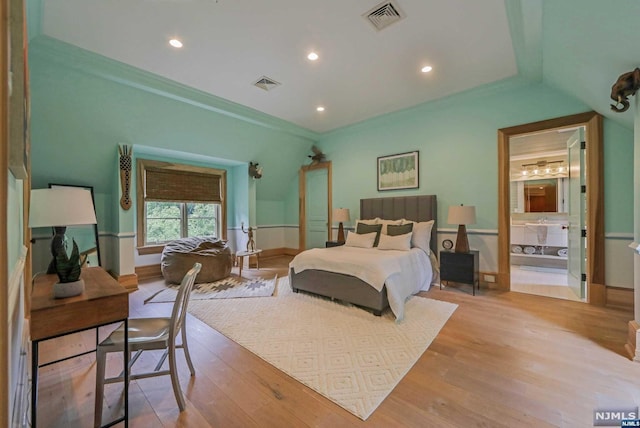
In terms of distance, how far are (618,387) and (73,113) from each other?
5916 millimetres

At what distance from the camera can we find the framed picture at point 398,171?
15.0 feet

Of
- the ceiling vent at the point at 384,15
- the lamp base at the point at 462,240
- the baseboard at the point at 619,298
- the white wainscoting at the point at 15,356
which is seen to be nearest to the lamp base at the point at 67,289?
the white wainscoting at the point at 15,356

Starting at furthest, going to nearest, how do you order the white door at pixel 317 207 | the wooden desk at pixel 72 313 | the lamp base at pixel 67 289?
1. the white door at pixel 317 207
2. the lamp base at pixel 67 289
3. the wooden desk at pixel 72 313

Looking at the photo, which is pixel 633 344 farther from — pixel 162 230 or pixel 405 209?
pixel 162 230

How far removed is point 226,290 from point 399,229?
9.32 ft

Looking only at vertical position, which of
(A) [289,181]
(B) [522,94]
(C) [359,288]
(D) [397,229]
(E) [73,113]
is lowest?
(C) [359,288]

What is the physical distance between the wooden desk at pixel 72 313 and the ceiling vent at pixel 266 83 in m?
2.96

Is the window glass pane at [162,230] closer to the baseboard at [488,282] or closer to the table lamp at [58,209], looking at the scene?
the table lamp at [58,209]

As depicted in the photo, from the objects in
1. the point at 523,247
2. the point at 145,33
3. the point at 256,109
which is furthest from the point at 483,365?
the point at 523,247

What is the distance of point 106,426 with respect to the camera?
1366 mm

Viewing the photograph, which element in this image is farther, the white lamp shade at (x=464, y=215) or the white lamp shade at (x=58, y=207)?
the white lamp shade at (x=464, y=215)

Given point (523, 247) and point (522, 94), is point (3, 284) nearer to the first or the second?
point (522, 94)

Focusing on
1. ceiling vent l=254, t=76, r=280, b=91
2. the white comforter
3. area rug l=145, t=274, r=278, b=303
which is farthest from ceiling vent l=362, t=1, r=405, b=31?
area rug l=145, t=274, r=278, b=303

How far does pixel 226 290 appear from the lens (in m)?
3.83
